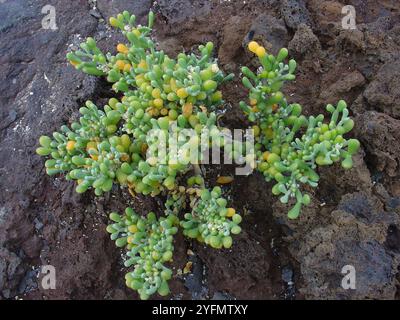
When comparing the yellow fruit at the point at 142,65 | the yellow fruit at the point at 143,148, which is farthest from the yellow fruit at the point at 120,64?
the yellow fruit at the point at 143,148

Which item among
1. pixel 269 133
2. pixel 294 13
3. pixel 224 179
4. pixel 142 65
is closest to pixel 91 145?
pixel 142 65

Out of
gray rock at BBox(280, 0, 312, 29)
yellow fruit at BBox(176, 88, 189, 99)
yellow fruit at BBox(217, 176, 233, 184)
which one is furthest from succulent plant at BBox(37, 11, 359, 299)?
gray rock at BBox(280, 0, 312, 29)

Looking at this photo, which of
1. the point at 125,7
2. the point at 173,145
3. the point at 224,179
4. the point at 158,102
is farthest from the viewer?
the point at 125,7

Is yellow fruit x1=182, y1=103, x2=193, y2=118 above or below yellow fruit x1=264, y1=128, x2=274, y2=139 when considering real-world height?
above

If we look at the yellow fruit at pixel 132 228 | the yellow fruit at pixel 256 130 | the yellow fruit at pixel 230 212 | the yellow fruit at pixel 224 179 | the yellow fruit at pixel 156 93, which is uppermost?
the yellow fruit at pixel 156 93

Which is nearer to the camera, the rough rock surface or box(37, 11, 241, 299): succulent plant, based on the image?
box(37, 11, 241, 299): succulent plant

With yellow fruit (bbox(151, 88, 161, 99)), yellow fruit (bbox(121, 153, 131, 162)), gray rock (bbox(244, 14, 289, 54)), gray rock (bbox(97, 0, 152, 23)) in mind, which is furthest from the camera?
gray rock (bbox(97, 0, 152, 23))

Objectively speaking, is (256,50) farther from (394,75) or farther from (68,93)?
(68,93)

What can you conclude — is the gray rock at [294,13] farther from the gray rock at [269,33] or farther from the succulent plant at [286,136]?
the succulent plant at [286,136]

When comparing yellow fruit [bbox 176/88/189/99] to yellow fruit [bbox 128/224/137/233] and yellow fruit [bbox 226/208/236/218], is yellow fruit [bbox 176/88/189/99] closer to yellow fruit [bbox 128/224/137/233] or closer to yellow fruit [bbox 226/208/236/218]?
yellow fruit [bbox 226/208/236/218]

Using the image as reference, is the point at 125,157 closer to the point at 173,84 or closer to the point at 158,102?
the point at 158,102
